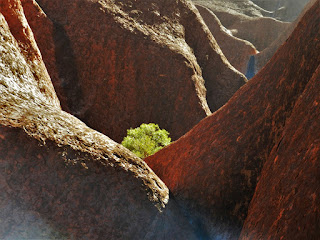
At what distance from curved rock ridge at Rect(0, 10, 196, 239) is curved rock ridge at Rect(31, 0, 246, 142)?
7.38 metres

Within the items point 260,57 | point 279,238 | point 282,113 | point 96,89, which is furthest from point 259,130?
point 260,57

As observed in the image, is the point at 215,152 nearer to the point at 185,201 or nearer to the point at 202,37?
the point at 185,201

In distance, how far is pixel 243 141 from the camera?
5.34 metres

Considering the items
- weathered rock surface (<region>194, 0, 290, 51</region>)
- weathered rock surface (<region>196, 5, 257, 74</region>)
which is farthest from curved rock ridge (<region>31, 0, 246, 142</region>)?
weathered rock surface (<region>194, 0, 290, 51</region>)

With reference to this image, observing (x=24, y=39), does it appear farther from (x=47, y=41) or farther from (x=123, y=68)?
(x=123, y=68)

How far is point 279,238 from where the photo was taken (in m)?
3.52

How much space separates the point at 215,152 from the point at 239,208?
2.90ft

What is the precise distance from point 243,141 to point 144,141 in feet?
19.0

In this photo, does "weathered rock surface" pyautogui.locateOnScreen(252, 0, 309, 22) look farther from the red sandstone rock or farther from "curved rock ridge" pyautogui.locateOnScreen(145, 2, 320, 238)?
"curved rock ridge" pyautogui.locateOnScreen(145, 2, 320, 238)

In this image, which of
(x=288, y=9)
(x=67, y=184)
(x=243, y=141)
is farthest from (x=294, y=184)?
(x=288, y=9)

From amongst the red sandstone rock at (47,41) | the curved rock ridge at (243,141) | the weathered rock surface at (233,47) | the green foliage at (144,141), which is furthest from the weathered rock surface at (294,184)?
the weathered rock surface at (233,47)

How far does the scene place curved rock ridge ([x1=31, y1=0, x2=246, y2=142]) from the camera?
12.5 meters

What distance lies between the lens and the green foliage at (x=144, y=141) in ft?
35.9

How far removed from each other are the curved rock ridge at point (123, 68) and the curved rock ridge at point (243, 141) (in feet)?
22.9
